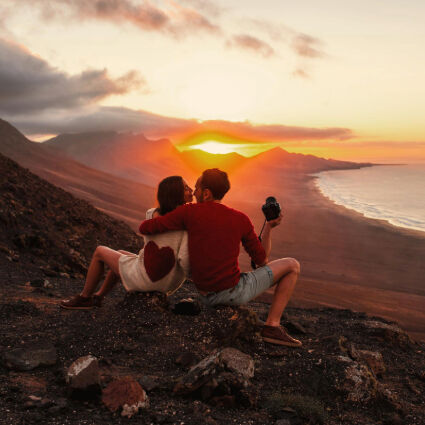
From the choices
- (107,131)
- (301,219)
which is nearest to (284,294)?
(301,219)

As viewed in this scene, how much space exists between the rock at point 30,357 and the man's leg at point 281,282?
6.43 feet

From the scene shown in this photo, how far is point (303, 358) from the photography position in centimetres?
382

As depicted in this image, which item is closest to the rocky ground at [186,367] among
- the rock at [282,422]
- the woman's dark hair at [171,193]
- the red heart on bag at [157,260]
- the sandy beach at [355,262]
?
the rock at [282,422]

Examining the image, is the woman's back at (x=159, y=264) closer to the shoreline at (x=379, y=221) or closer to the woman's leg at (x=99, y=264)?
the woman's leg at (x=99, y=264)

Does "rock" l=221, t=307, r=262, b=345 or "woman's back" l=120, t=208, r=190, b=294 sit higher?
"woman's back" l=120, t=208, r=190, b=294

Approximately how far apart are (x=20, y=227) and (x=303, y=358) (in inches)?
241

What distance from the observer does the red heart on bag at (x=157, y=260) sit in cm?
373

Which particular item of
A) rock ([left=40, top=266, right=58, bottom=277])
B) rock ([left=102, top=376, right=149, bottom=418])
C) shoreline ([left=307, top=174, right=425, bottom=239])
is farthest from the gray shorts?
shoreline ([left=307, top=174, right=425, bottom=239])

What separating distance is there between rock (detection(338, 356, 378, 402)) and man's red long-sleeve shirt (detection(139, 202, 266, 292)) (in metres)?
1.26

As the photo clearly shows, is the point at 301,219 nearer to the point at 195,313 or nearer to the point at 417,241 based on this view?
the point at 417,241

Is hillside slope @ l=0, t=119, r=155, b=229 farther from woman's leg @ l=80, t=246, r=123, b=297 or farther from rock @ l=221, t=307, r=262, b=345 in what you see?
rock @ l=221, t=307, r=262, b=345

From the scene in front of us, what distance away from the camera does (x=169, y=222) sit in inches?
141

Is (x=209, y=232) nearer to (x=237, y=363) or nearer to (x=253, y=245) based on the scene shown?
(x=253, y=245)

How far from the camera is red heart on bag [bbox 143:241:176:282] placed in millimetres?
3730
